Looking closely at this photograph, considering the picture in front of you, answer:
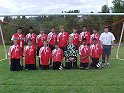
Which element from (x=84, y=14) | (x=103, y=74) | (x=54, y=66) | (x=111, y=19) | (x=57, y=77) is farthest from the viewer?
(x=111, y=19)

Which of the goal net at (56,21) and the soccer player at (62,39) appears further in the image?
the goal net at (56,21)

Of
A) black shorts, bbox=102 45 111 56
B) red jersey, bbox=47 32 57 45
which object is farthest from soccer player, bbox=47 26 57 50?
black shorts, bbox=102 45 111 56

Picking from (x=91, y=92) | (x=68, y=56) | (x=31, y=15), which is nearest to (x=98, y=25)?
(x=31, y=15)

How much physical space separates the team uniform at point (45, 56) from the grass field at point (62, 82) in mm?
1254

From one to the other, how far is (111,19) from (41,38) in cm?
570

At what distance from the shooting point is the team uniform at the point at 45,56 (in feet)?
39.7

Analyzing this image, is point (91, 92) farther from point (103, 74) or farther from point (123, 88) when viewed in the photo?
point (103, 74)

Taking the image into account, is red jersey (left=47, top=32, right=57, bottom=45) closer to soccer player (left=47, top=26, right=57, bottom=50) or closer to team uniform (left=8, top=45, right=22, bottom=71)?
soccer player (left=47, top=26, right=57, bottom=50)

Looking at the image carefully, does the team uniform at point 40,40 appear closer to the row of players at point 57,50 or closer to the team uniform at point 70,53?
the row of players at point 57,50

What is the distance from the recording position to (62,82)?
9055 mm

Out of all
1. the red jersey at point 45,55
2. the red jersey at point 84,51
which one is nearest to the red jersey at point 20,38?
the red jersey at point 45,55

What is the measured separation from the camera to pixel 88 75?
10352 millimetres

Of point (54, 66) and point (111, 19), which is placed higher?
point (111, 19)

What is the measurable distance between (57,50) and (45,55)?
46 centimetres
